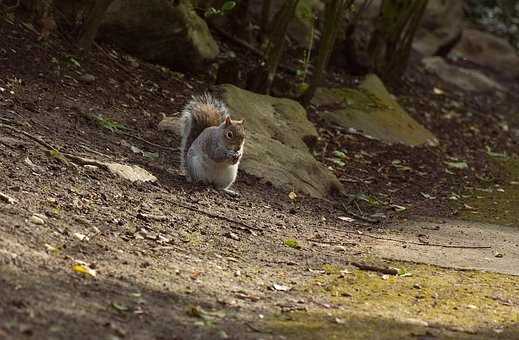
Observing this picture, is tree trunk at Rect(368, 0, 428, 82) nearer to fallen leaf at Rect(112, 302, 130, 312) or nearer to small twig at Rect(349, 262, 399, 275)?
small twig at Rect(349, 262, 399, 275)

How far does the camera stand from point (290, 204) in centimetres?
693

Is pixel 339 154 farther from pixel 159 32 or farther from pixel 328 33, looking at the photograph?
pixel 159 32

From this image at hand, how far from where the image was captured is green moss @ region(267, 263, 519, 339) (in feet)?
13.2

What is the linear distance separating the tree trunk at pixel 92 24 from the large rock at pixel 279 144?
1.23m

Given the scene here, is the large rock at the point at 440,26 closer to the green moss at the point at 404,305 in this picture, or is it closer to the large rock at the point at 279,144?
the large rock at the point at 279,144

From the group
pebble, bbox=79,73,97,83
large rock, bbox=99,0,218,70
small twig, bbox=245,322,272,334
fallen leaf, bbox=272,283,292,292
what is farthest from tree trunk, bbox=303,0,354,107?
small twig, bbox=245,322,272,334

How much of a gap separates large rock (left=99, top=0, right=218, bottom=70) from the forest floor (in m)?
0.24

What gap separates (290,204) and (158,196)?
134cm

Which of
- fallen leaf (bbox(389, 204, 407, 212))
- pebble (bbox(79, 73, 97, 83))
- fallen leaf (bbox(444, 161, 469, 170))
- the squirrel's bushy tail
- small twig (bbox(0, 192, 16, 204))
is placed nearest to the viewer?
small twig (bbox(0, 192, 16, 204))

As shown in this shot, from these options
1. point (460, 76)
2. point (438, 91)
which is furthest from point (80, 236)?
point (460, 76)

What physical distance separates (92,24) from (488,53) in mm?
13891

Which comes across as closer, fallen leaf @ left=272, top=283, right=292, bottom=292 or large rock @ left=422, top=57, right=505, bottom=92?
fallen leaf @ left=272, top=283, right=292, bottom=292

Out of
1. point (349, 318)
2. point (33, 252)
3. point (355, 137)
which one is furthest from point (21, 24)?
point (349, 318)

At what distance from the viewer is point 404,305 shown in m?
4.58
